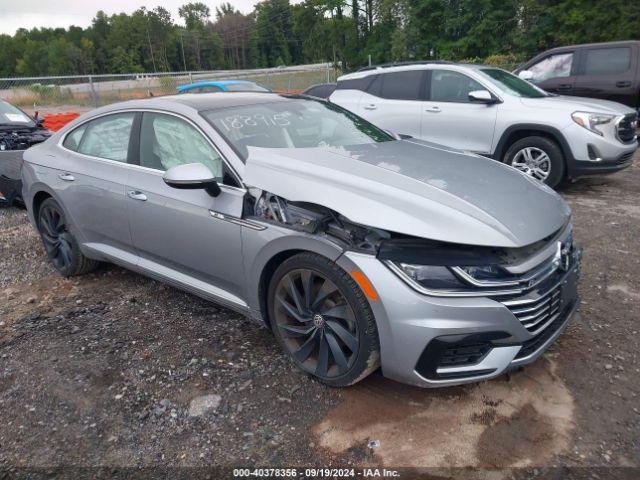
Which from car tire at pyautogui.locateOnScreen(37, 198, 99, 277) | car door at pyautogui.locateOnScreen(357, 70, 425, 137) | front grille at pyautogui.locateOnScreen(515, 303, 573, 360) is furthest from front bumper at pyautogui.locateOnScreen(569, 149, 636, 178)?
car tire at pyautogui.locateOnScreen(37, 198, 99, 277)

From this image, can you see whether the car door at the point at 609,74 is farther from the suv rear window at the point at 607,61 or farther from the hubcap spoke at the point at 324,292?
the hubcap spoke at the point at 324,292

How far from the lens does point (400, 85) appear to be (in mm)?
7523

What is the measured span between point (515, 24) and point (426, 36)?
760 centimetres

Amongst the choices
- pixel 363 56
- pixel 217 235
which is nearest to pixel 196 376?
pixel 217 235

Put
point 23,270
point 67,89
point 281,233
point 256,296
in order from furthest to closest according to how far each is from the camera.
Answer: point 67,89 < point 23,270 < point 256,296 < point 281,233

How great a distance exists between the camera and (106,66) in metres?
88.6

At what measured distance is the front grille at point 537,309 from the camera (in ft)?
7.36

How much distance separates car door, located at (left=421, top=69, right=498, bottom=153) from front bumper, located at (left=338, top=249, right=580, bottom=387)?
466cm

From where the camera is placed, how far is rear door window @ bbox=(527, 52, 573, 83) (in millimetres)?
9125

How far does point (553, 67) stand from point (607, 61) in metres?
0.89

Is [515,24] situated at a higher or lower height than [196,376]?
higher

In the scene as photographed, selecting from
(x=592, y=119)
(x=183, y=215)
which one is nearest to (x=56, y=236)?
(x=183, y=215)

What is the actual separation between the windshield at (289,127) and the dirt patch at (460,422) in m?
1.62

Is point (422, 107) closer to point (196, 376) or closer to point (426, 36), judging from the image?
point (196, 376)
